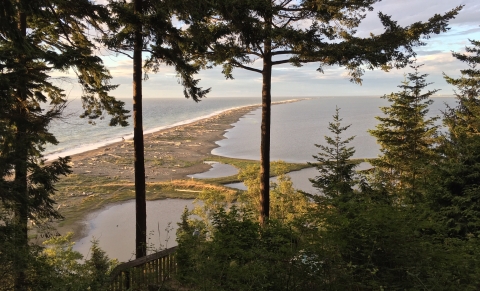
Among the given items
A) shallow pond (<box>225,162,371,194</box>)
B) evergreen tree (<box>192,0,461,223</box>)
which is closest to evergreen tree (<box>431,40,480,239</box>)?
evergreen tree (<box>192,0,461,223</box>)

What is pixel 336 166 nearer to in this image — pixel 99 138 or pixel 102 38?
pixel 102 38

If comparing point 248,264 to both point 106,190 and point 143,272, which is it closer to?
point 143,272

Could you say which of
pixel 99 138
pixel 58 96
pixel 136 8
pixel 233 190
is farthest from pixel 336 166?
pixel 99 138

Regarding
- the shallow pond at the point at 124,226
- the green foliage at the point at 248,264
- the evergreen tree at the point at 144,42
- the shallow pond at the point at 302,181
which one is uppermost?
the evergreen tree at the point at 144,42

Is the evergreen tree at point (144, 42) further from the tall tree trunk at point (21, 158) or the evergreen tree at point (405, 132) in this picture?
the evergreen tree at point (405, 132)

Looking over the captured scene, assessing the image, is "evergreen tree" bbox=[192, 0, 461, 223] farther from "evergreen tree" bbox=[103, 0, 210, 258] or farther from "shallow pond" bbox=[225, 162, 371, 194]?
"shallow pond" bbox=[225, 162, 371, 194]

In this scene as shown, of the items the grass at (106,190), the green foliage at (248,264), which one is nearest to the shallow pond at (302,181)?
the grass at (106,190)
